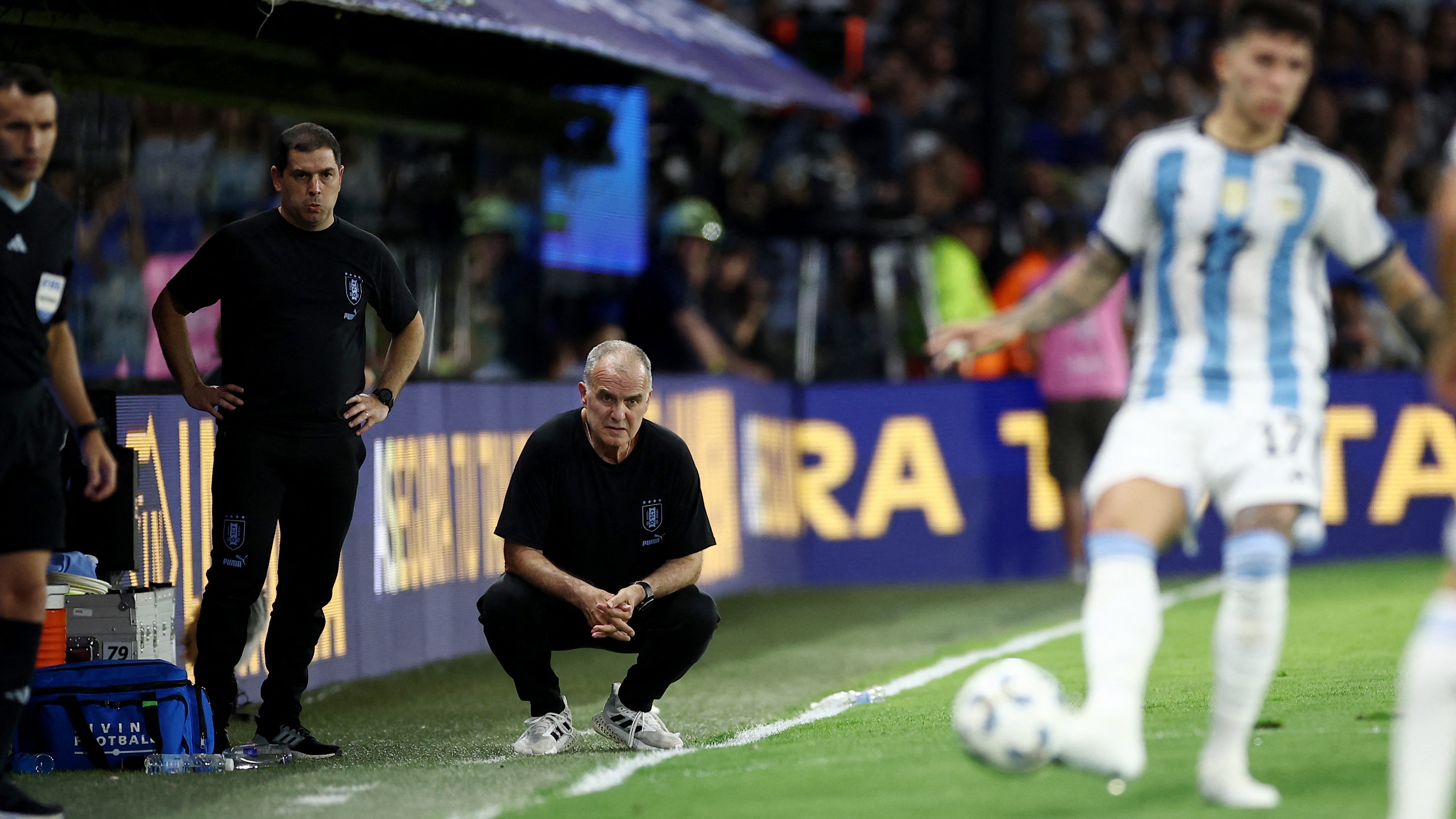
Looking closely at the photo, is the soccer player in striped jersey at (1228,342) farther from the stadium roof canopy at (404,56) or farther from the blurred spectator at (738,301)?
the blurred spectator at (738,301)

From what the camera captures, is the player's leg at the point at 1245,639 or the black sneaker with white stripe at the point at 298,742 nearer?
the player's leg at the point at 1245,639

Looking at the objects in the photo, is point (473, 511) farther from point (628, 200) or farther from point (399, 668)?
point (628, 200)

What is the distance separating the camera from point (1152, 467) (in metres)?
5.05

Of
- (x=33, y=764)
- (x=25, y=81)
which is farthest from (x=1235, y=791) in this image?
(x=33, y=764)

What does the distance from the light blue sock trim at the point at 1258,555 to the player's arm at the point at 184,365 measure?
3728 mm

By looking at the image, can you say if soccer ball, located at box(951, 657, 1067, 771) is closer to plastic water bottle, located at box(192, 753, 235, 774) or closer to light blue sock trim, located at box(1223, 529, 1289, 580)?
light blue sock trim, located at box(1223, 529, 1289, 580)

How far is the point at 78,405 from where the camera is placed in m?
5.84

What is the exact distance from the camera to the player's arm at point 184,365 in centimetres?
711

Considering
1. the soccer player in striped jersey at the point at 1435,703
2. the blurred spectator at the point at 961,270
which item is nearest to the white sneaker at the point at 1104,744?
the soccer player in striped jersey at the point at 1435,703

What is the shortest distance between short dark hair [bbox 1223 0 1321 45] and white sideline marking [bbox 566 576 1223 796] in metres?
2.84

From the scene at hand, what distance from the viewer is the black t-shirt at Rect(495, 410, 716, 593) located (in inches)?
282

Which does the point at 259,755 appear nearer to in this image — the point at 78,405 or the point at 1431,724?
the point at 78,405

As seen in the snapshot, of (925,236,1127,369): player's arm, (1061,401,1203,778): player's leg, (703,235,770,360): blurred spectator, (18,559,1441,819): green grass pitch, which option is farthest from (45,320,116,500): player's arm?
(703,235,770,360): blurred spectator

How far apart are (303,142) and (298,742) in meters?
2.13
